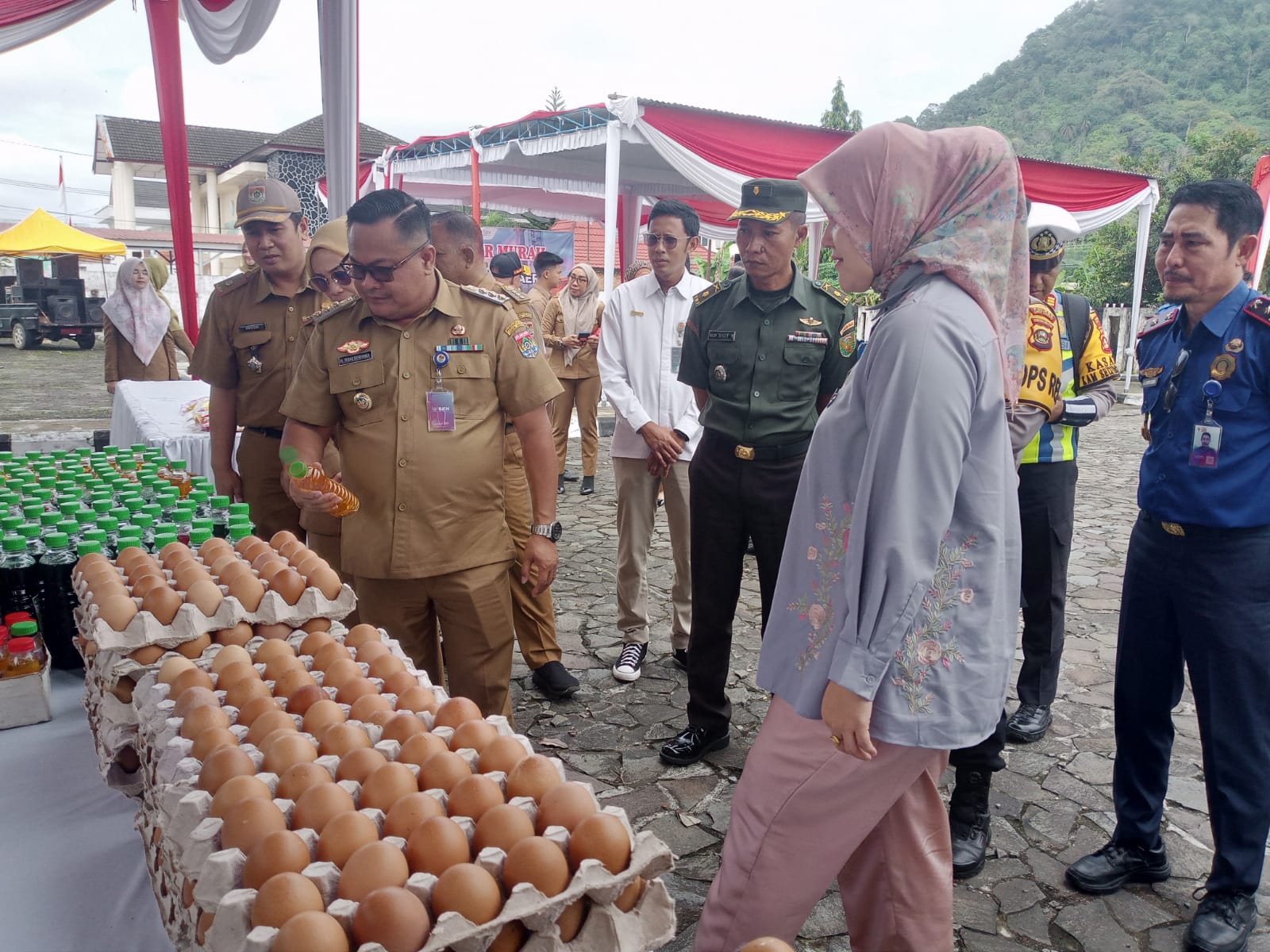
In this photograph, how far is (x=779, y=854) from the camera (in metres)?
1.74

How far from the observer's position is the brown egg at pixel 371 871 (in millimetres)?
1186

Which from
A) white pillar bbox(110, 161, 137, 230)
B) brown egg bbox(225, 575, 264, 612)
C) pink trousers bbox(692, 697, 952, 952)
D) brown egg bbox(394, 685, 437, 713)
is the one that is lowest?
pink trousers bbox(692, 697, 952, 952)

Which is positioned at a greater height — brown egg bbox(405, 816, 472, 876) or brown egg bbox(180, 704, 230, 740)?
brown egg bbox(180, 704, 230, 740)

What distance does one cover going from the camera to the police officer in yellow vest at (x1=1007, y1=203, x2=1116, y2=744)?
3340mm

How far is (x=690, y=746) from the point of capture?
11.5 ft

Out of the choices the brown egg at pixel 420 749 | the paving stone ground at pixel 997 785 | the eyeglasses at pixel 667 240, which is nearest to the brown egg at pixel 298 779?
the brown egg at pixel 420 749

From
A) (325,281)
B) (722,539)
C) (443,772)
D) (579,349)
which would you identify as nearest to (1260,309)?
(722,539)

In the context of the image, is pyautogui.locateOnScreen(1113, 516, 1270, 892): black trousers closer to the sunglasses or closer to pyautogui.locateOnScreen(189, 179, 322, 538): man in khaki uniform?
the sunglasses

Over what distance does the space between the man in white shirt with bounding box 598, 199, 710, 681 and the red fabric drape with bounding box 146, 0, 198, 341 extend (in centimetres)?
323

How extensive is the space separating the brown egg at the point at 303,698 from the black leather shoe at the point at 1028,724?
308 centimetres

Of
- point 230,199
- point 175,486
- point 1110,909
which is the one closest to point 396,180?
point 175,486

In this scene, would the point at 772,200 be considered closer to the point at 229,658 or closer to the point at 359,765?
the point at 229,658

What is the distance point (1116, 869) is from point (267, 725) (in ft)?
8.66

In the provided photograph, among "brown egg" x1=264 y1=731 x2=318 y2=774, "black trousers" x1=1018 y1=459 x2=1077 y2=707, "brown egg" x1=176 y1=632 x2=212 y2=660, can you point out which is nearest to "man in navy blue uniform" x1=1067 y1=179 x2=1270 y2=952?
"black trousers" x1=1018 y1=459 x2=1077 y2=707
